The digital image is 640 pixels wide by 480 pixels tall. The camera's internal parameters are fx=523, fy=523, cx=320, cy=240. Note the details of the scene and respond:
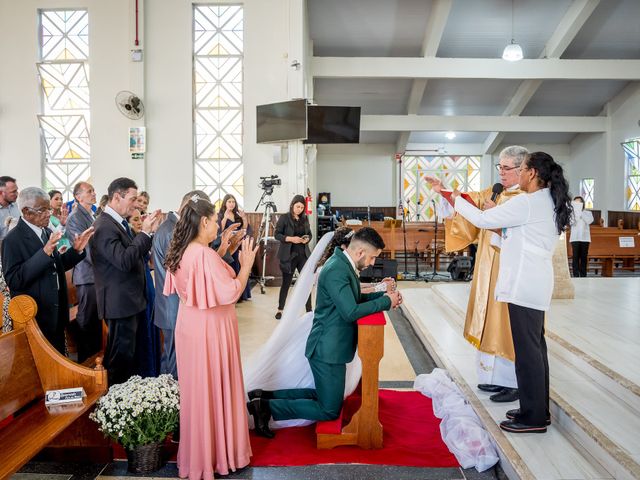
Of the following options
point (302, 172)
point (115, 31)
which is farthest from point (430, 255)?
point (115, 31)

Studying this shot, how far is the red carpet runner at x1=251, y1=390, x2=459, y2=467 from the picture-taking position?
2.68 m

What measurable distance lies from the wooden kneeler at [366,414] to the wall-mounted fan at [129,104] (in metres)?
6.63

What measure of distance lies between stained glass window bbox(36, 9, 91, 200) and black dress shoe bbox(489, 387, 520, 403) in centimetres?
768

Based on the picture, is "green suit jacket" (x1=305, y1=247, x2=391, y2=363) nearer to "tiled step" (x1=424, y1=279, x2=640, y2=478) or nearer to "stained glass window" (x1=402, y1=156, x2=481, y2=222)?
"tiled step" (x1=424, y1=279, x2=640, y2=478)

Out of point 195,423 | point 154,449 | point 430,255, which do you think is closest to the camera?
A: point 195,423

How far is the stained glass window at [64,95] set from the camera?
28.0ft

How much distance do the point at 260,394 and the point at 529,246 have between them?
66.2 inches

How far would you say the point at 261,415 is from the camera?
2936 mm

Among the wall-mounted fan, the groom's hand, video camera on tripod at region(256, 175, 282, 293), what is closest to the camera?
the groom's hand

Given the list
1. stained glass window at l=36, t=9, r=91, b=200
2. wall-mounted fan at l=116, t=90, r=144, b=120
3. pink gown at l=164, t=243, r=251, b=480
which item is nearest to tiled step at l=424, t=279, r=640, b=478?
pink gown at l=164, t=243, r=251, b=480

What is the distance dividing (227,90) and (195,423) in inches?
274

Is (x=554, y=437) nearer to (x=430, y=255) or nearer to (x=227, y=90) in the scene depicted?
(x=227, y=90)

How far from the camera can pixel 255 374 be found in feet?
10.5

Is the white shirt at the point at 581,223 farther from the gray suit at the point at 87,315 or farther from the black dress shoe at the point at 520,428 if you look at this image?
the gray suit at the point at 87,315
